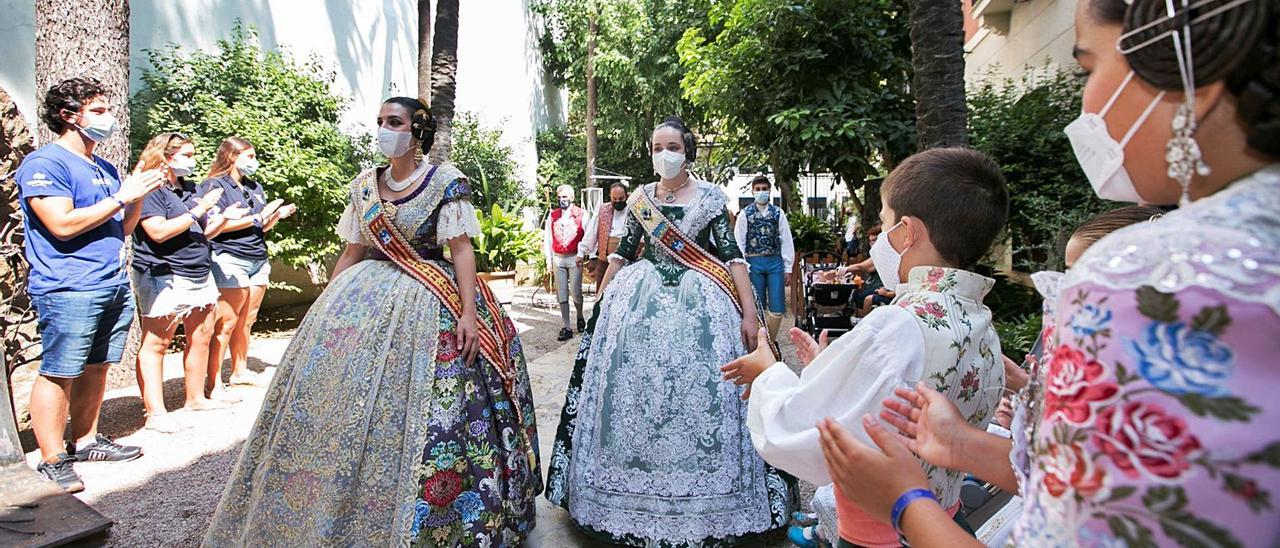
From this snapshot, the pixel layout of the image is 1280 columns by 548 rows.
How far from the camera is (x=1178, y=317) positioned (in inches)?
24.5

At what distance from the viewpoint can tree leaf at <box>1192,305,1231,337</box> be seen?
24.0 inches

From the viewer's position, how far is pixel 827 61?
943 centimetres

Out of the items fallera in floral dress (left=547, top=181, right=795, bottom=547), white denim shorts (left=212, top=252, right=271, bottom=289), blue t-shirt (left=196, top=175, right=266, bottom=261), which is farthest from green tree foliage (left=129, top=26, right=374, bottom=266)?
fallera in floral dress (left=547, top=181, right=795, bottom=547)

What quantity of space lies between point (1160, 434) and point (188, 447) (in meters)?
5.00

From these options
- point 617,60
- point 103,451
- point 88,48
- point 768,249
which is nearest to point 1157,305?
point 103,451

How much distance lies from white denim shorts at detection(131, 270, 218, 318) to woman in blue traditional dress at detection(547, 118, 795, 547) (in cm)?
293

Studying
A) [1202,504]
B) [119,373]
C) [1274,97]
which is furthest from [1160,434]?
[119,373]

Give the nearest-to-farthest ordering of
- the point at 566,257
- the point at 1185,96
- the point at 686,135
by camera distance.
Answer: the point at 1185,96, the point at 686,135, the point at 566,257

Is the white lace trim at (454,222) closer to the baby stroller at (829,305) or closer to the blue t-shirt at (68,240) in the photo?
the blue t-shirt at (68,240)

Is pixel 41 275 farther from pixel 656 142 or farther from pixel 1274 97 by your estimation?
pixel 1274 97

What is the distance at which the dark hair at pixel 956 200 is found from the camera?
5.08 feet

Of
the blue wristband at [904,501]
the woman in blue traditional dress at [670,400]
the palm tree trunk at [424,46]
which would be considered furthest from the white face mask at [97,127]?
the palm tree trunk at [424,46]

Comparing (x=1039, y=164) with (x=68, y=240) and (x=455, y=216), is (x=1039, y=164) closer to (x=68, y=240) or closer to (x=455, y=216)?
(x=455, y=216)

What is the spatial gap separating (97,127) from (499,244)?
29.3 feet
